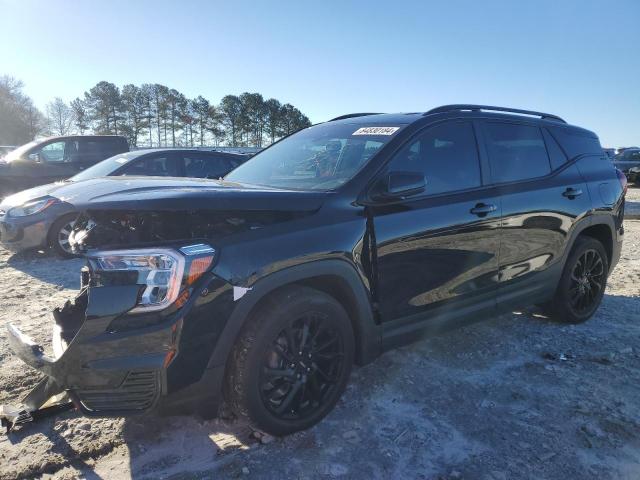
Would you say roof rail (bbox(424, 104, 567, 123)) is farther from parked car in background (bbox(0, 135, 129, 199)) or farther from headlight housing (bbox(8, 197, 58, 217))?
parked car in background (bbox(0, 135, 129, 199))

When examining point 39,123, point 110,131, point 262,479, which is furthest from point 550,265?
point 39,123

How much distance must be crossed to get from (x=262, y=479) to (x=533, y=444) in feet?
5.00

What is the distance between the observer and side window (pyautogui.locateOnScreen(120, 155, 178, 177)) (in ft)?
26.5

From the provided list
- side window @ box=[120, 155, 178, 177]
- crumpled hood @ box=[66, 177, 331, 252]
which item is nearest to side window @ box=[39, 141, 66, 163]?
side window @ box=[120, 155, 178, 177]

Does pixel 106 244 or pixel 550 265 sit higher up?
pixel 106 244

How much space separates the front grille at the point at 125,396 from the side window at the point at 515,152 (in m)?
2.83

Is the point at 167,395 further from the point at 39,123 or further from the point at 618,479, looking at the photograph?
the point at 39,123

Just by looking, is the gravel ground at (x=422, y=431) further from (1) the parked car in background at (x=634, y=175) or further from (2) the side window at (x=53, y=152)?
(1) the parked car in background at (x=634, y=175)

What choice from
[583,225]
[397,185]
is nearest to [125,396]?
[397,185]

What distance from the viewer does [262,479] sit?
2402 mm

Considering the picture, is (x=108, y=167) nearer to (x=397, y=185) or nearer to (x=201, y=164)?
(x=201, y=164)

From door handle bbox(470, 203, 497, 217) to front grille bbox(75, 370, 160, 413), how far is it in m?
2.39

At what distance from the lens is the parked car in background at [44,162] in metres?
10.2

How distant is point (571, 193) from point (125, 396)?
3.88m
